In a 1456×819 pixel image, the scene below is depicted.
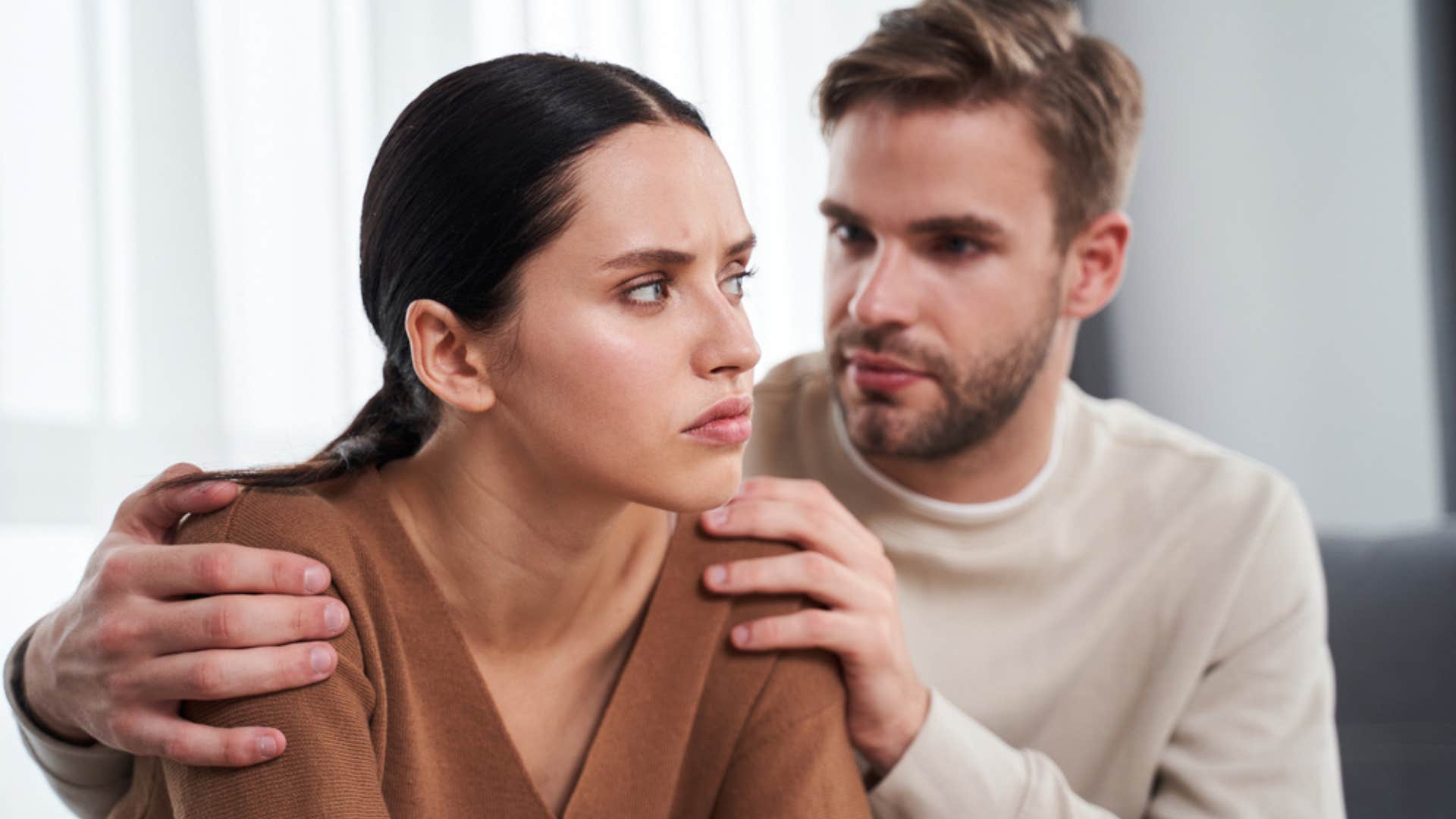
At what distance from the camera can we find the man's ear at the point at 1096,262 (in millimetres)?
1733

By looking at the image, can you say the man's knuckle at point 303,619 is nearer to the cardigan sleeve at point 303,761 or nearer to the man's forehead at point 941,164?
the cardigan sleeve at point 303,761

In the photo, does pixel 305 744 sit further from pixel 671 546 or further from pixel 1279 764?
pixel 1279 764

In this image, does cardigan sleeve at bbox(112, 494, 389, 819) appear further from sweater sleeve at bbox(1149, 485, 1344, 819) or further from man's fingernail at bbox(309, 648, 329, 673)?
sweater sleeve at bbox(1149, 485, 1344, 819)

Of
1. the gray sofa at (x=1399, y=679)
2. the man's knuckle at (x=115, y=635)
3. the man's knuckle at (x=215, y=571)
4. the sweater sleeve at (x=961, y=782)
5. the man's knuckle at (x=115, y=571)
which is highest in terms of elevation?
the man's knuckle at (x=215, y=571)

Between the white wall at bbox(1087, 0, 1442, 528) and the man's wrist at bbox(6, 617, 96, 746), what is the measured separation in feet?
8.45

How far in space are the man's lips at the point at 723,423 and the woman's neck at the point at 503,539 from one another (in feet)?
0.39

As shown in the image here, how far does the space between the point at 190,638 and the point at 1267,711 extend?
1215mm

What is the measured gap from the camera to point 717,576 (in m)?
1.21

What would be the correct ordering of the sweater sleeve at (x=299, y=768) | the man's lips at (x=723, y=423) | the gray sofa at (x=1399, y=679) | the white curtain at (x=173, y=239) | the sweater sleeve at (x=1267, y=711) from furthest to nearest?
the gray sofa at (x=1399, y=679) < the white curtain at (x=173, y=239) < the sweater sleeve at (x=1267, y=711) < the man's lips at (x=723, y=423) < the sweater sleeve at (x=299, y=768)

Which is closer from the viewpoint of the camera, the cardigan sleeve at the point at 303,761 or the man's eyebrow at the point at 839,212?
the cardigan sleeve at the point at 303,761

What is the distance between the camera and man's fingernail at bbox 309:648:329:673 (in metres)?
0.98

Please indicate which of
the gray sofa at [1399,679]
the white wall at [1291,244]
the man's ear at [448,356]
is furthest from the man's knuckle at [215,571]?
the white wall at [1291,244]

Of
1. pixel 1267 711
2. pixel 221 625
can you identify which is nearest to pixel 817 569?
pixel 221 625

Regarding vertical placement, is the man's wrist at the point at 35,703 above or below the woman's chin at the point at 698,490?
below
